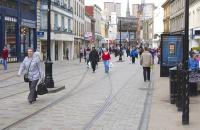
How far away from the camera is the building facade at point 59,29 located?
5481 cm

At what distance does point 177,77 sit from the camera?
14.1 m

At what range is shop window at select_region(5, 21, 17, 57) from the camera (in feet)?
140

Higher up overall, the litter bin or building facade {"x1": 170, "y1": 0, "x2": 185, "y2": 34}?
building facade {"x1": 170, "y1": 0, "x2": 185, "y2": 34}

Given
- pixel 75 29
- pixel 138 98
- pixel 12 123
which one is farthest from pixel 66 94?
pixel 75 29

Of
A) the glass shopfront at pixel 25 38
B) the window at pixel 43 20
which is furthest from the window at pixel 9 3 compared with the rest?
the window at pixel 43 20

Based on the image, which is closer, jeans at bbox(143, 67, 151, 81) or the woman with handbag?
the woman with handbag

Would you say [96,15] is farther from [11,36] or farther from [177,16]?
[11,36]

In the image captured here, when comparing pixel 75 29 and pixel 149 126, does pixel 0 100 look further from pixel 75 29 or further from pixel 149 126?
pixel 75 29

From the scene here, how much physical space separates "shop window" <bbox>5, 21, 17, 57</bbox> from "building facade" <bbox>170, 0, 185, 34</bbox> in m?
29.8

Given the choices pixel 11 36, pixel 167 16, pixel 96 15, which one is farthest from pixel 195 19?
pixel 96 15

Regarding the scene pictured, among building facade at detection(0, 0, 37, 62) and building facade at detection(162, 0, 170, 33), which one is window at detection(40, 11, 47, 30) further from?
building facade at detection(162, 0, 170, 33)

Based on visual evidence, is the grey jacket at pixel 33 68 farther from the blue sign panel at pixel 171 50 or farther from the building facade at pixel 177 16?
the building facade at pixel 177 16

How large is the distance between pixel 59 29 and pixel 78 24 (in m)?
19.3

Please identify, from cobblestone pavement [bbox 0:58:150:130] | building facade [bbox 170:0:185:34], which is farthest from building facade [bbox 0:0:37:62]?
building facade [bbox 170:0:185:34]
